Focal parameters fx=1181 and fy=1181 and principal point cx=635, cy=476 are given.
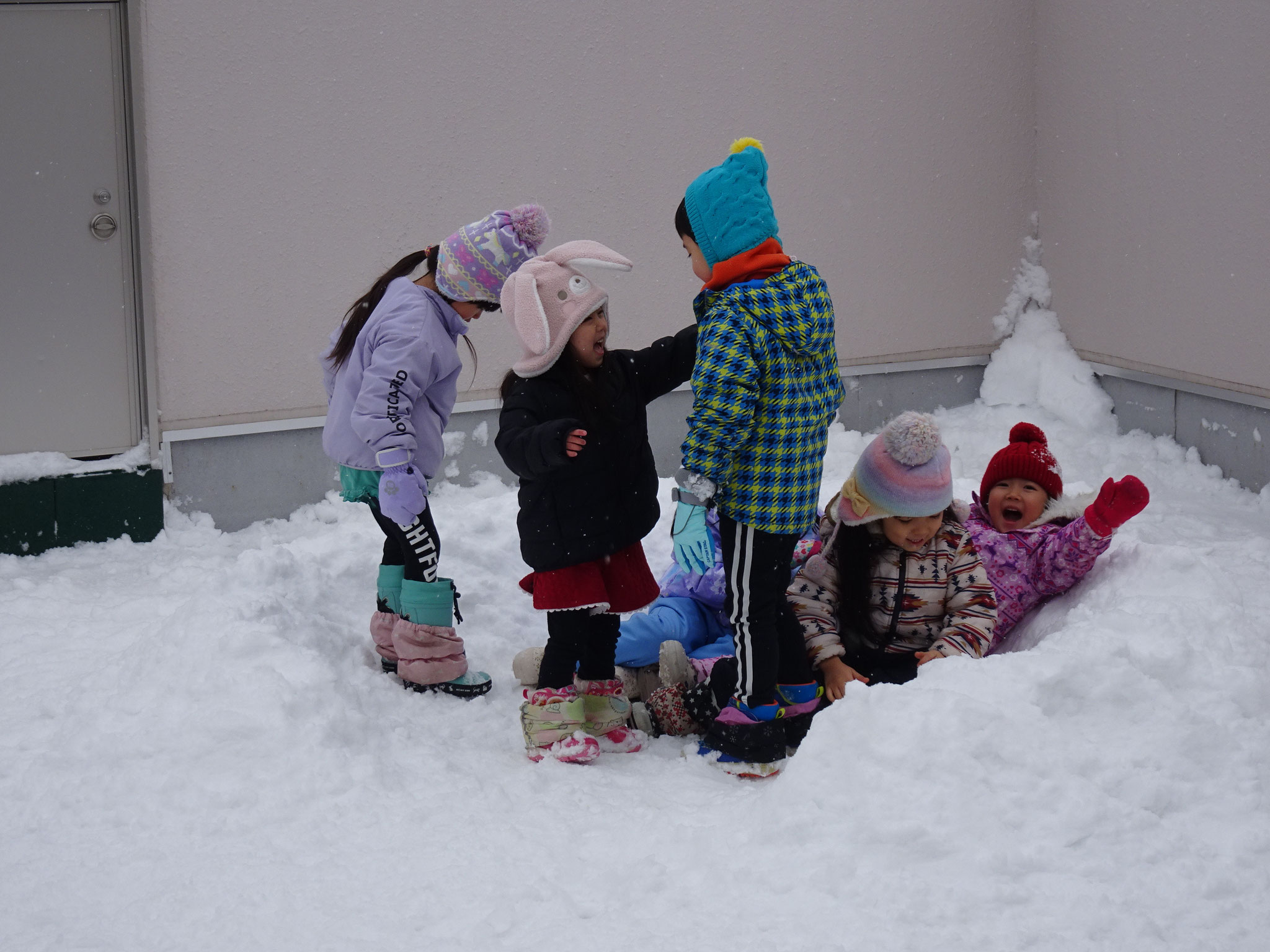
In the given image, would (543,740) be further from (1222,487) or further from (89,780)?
(1222,487)

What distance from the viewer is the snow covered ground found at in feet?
7.94

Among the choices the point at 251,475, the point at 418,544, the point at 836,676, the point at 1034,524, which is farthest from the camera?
the point at 251,475

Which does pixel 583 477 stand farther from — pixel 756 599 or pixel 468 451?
pixel 468 451

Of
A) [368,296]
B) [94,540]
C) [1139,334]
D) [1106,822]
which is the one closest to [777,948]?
[1106,822]

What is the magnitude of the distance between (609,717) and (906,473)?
3.80 ft

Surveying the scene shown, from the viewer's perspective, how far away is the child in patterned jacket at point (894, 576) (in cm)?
349

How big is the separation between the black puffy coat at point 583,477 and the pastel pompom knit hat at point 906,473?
0.62 meters

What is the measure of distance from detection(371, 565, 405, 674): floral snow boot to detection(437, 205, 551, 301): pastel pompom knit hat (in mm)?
1011

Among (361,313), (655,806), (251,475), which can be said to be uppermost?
(361,313)

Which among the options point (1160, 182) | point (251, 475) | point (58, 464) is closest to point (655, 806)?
point (251, 475)

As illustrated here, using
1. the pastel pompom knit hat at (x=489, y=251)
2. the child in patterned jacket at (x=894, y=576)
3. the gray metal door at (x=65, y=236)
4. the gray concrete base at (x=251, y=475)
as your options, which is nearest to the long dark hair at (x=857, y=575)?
the child in patterned jacket at (x=894, y=576)

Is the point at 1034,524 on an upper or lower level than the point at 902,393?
lower

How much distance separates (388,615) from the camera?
4.09m

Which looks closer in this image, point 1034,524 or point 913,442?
point 913,442
